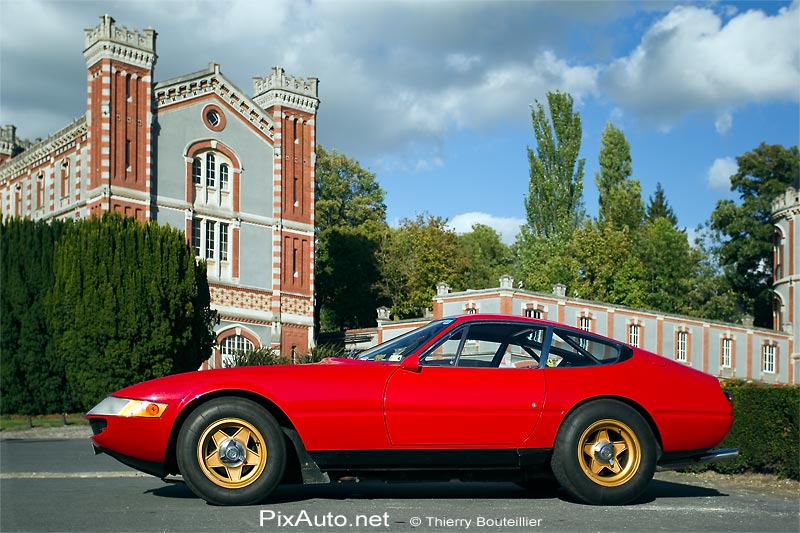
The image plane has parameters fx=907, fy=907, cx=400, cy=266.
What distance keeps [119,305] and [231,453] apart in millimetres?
27644

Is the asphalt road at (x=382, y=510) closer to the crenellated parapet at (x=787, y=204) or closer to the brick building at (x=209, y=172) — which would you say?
the brick building at (x=209, y=172)

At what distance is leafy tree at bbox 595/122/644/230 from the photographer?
244ft

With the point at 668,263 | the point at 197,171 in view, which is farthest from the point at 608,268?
the point at 197,171

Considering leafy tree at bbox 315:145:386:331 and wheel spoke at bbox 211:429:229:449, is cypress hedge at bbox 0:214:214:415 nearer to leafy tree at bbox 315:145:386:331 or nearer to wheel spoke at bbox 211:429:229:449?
wheel spoke at bbox 211:429:229:449

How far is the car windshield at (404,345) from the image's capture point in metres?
7.19

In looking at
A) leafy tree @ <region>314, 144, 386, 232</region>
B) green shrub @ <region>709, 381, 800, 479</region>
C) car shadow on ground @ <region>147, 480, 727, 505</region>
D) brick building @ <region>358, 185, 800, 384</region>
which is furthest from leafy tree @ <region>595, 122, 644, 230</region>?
car shadow on ground @ <region>147, 480, 727, 505</region>

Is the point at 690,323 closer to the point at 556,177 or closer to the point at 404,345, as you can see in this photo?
the point at 556,177

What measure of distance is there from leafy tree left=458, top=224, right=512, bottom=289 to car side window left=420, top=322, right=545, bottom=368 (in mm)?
57281

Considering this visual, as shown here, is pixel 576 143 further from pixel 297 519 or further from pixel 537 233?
pixel 297 519

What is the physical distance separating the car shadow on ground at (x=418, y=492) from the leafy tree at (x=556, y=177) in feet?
183

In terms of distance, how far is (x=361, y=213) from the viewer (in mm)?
70438

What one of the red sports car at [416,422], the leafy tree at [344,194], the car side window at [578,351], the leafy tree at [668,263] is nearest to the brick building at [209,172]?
the leafy tree at [344,194]

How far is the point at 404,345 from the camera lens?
738cm

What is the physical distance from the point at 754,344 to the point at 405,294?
23.6 m
